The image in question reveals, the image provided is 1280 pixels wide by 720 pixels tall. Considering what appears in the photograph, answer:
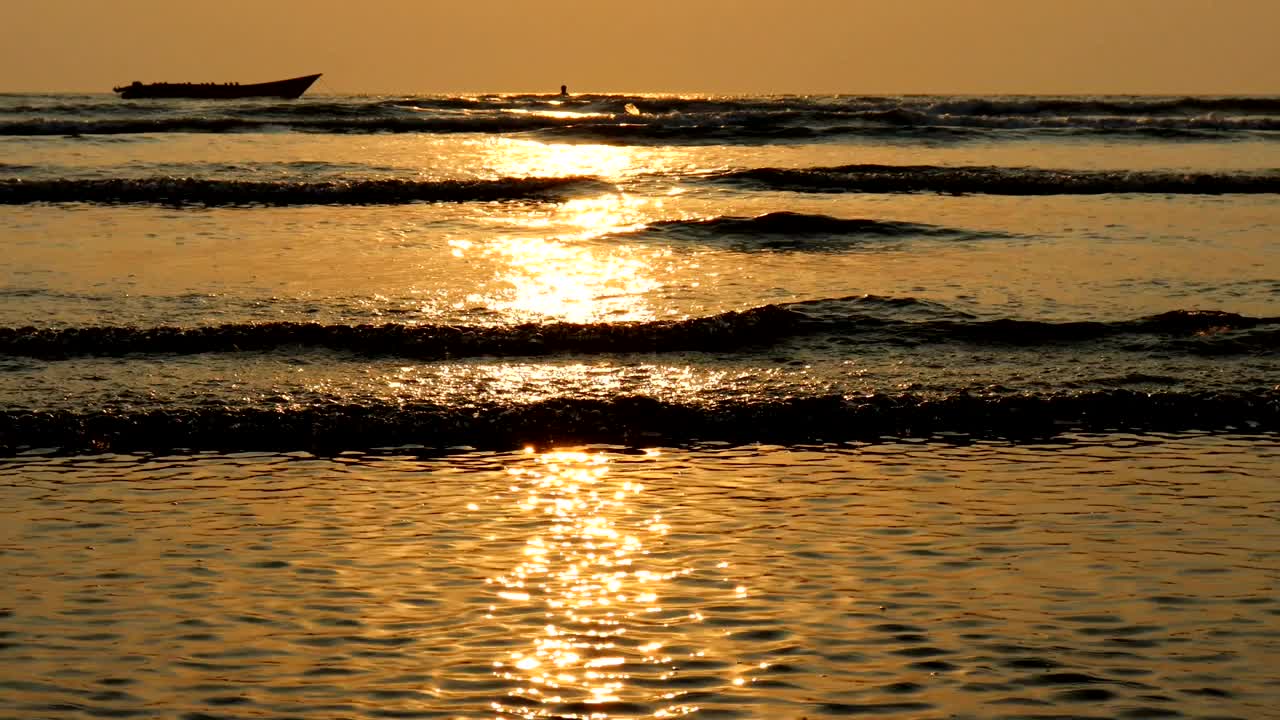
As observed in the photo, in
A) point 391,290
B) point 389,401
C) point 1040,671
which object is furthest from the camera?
point 391,290

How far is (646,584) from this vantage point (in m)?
6.89

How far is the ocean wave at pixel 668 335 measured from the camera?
12680mm

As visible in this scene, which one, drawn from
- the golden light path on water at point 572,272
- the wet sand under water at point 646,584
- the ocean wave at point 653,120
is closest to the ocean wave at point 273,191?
the golden light path on water at point 572,272

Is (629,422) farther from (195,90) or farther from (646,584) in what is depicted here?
(195,90)

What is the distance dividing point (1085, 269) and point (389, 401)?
968cm

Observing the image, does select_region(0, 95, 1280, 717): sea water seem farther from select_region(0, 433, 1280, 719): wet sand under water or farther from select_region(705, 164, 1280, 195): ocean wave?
select_region(705, 164, 1280, 195): ocean wave

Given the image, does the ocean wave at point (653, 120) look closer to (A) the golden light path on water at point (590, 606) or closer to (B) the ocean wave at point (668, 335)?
(B) the ocean wave at point (668, 335)

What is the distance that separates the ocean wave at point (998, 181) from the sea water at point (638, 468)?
6303mm

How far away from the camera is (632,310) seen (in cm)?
1450

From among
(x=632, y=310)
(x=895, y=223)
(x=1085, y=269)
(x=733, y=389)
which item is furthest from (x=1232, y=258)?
(x=733, y=389)

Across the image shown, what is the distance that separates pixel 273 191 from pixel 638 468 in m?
18.6

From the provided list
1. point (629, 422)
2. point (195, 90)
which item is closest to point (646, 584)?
point (629, 422)

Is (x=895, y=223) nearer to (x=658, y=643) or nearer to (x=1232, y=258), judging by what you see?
(x=1232, y=258)

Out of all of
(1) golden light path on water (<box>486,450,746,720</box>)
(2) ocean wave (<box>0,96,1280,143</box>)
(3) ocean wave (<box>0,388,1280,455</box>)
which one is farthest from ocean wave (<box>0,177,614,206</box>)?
(1) golden light path on water (<box>486,450,746,720</box>)
